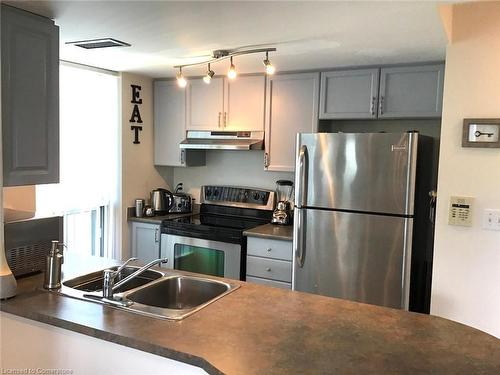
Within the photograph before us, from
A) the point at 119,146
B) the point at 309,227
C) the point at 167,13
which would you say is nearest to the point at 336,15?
the point at 167,13

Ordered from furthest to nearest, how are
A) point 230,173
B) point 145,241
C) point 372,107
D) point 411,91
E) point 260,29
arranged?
1. point 230,173
2. point 145,241
3. point 372,107
4. point 411,91
5. point 260,29

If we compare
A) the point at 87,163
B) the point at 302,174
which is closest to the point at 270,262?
the point at 302,174

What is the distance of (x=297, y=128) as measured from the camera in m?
3.60

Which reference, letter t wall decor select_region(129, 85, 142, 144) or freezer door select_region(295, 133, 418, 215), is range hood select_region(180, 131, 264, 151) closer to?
letter t wall decor select_region(129, 85, 142, 144)

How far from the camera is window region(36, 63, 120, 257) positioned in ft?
11.2

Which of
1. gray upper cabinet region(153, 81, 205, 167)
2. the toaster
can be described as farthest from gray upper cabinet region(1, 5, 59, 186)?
the toaster

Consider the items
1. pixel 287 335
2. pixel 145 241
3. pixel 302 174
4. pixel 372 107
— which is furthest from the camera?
pixel 145 241

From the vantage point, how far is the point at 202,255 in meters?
3.72

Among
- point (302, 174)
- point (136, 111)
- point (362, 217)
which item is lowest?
point (362, 217)

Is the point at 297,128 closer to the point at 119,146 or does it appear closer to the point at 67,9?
the point at 119,146

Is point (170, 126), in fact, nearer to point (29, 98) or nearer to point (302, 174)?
point (302, 174)

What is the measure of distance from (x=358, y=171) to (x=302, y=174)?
0.39 meters

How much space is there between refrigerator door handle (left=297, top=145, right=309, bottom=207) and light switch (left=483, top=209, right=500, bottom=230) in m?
1.11

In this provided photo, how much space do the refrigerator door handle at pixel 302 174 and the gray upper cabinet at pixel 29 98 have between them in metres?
1.53
